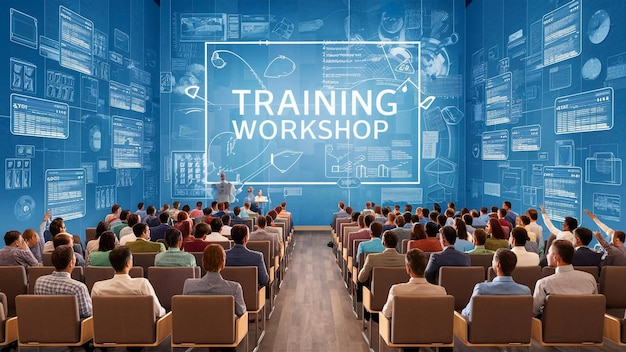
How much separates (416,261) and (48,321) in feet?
9.10

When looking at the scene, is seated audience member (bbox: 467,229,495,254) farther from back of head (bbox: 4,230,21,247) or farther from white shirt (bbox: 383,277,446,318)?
back of head (bbox: 4,230,21,247)

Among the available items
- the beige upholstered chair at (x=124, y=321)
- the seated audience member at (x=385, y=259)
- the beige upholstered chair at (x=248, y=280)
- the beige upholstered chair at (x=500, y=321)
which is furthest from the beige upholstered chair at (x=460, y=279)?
the beige upholstered chair at (x=124, y=321)

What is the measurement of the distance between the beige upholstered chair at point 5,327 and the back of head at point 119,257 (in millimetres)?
801

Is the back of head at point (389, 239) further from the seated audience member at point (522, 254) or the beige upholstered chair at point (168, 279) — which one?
the beige upholstered chair at point (168, 279)

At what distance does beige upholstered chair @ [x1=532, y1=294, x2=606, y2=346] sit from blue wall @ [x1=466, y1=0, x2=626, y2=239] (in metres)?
4.72

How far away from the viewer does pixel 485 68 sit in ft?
43.8

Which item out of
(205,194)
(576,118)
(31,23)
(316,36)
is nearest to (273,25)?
(316,36)

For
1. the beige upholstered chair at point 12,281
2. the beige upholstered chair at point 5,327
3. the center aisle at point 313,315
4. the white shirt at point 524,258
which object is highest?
the white shirt at point 524,258

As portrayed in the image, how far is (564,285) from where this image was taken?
13.1 feet

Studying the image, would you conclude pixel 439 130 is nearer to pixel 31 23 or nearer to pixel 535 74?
pixel 535 74

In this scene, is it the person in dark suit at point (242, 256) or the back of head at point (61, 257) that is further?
the person in dark suit at point (242, 256)

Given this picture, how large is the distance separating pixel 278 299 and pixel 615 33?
655 cm

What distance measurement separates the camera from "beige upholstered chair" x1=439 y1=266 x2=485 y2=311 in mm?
4582

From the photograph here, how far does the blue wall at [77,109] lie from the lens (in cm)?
807
